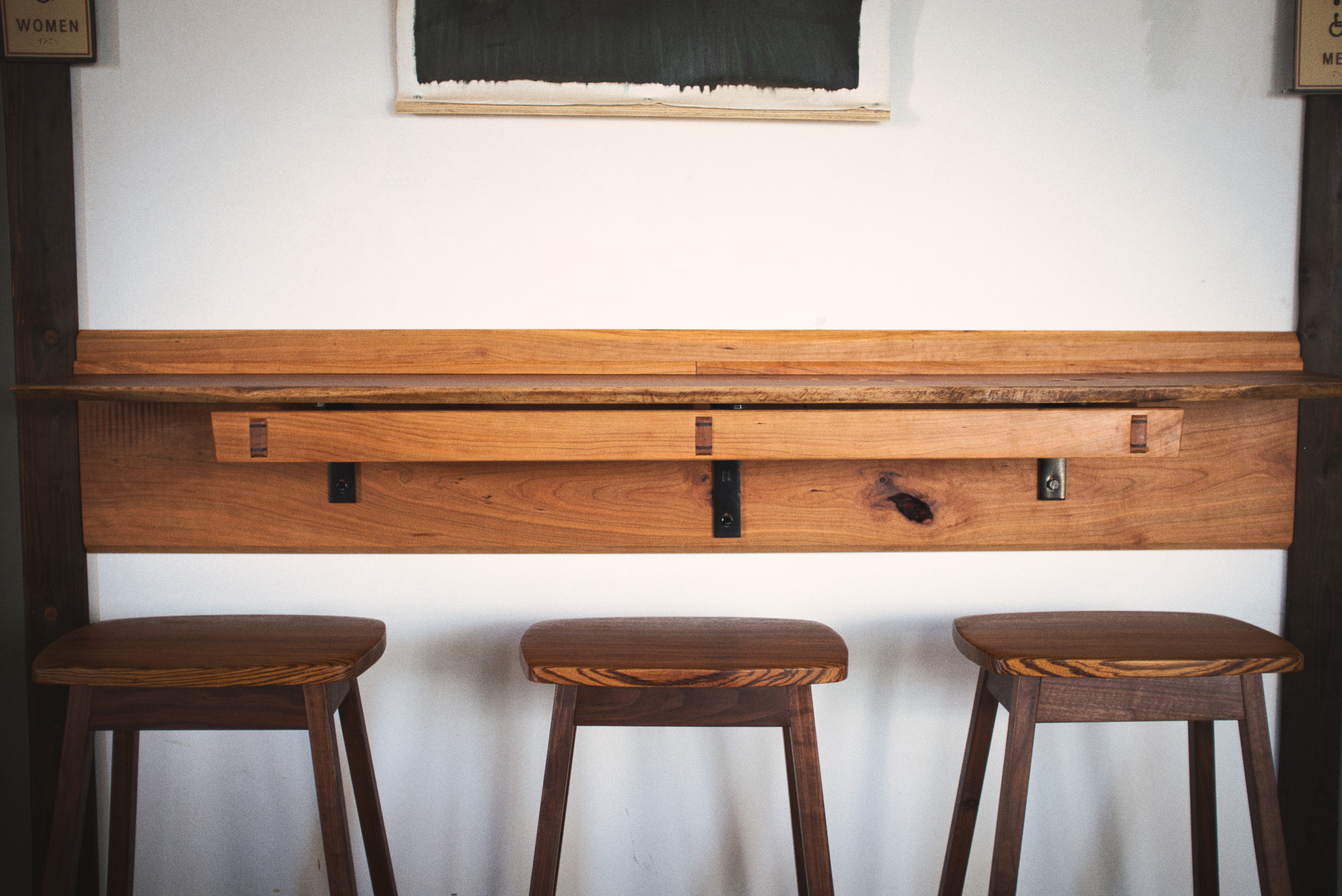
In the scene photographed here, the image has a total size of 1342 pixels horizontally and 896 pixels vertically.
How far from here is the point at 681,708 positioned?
4.51ft

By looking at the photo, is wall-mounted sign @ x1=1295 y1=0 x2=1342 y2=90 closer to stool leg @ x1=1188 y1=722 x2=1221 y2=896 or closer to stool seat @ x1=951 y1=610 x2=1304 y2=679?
stool seat @ x1=951 y1=610 x2=1304 y2=679

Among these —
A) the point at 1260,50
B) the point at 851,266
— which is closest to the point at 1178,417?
the point at 851,266

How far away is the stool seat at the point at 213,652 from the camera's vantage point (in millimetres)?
1325

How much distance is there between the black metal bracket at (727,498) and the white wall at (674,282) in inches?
5.3

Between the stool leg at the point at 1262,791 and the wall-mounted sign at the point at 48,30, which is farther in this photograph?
the wall-mounted sign at the point at 48,30

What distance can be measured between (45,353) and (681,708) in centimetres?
155

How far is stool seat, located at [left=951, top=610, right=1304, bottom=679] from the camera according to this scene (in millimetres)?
1322

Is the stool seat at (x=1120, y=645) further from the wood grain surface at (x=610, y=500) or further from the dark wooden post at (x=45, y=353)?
the dark wooden post at (x=45, y=353)

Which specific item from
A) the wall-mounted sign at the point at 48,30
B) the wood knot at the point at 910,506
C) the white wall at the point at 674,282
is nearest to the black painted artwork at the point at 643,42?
the white wall at the point at 674,282

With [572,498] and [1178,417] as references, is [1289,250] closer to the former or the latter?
[1178,417]

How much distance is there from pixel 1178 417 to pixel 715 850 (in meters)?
1.33

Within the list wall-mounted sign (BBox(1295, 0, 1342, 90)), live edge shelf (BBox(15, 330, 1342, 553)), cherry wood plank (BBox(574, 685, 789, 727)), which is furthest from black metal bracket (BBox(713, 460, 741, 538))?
wall-mounted sign (BBox(1295, 0, 1342, 90))

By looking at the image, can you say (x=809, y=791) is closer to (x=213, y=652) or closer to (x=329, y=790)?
(x=329, y=790)

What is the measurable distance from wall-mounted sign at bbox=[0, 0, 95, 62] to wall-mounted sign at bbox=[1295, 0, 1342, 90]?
2601 millimetres
